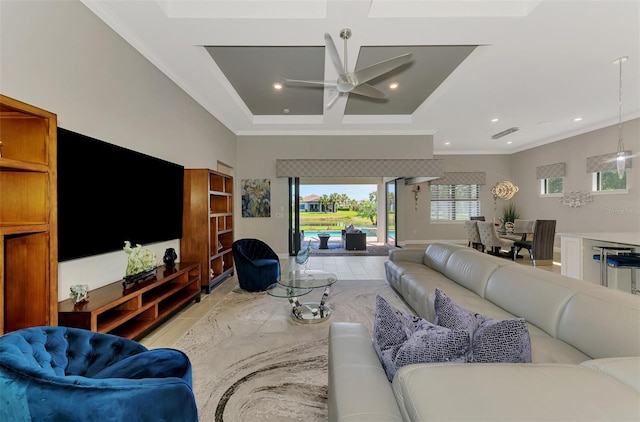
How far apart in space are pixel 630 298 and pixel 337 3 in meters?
2.98

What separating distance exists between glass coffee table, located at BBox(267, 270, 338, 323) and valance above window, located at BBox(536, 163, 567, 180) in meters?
7.57

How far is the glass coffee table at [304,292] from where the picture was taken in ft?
9.59

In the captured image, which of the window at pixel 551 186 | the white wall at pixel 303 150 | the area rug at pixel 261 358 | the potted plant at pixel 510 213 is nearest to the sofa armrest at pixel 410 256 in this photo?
the area rug at pixel 261 358

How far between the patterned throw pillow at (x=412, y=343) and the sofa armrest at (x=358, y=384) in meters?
0.06

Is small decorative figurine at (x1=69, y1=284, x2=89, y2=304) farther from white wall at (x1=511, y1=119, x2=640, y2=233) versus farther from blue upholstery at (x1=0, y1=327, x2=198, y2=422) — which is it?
white wall at (x1=511, y1=119, x2=640, y2=233)

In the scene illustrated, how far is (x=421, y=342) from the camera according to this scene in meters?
1.03

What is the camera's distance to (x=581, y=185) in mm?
6586

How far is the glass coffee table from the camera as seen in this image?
9.59ft

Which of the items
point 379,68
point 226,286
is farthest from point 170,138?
point 379,68

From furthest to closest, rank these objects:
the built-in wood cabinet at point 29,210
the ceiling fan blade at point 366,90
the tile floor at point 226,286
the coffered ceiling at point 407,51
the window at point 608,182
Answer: the window at point 608,182
the ceiling fan blade at point 366,90
the tile floor at point 226,286
the coffered ceiling at point 407,51
the built-in wood cabinet at point 29,210

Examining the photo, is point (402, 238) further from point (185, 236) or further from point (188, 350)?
point (188, 350)

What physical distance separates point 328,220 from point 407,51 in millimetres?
9375

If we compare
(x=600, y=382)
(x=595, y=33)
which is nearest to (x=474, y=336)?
(x=600, y=382)

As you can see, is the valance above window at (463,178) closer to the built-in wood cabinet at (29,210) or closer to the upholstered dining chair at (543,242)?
the upholstered dining chair at (543,242)
